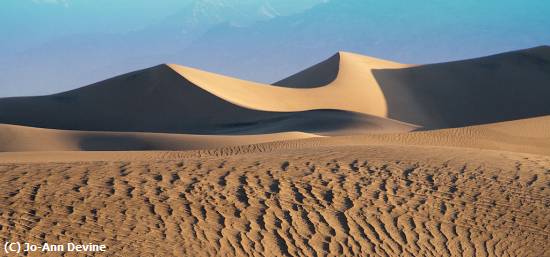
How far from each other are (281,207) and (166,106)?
104 feet

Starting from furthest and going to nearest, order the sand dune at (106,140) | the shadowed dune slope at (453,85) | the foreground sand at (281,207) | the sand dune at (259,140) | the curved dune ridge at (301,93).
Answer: the shadowed dune slope at (453,85), the curved dune ridge at (301,93), the sand dune at (106,140), the sand dune at (259,140), the foreground sand at (281,207)

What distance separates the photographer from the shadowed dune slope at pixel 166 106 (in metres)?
37.2

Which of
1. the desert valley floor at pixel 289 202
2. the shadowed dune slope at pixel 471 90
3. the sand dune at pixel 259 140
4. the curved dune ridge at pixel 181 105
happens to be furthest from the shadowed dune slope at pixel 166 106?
the desert valley floor at pixel 289 202

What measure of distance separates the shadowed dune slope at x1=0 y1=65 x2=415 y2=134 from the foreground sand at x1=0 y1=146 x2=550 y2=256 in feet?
75.6

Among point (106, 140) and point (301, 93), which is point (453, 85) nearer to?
point (301, 93)

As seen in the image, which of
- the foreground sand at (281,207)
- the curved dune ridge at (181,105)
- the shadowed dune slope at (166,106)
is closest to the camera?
the foreground sand at (281,207)

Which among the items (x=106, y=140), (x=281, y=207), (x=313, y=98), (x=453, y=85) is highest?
(x=453, y=85)

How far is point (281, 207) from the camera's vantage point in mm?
9469

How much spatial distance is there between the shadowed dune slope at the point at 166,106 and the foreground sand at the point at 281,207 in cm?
2304

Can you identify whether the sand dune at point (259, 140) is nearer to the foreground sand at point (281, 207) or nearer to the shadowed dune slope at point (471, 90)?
the foreground sand at point (281, 207)

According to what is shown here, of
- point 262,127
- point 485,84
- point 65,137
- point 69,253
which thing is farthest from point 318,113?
point 69,253

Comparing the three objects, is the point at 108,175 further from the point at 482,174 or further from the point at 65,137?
the point at 65,137

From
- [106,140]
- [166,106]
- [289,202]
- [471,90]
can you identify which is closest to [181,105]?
[166,106]

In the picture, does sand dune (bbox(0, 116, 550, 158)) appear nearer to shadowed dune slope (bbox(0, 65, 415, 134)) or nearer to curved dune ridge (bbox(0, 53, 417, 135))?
curved dune ridge (bbox(0, 53, 417, 135))
